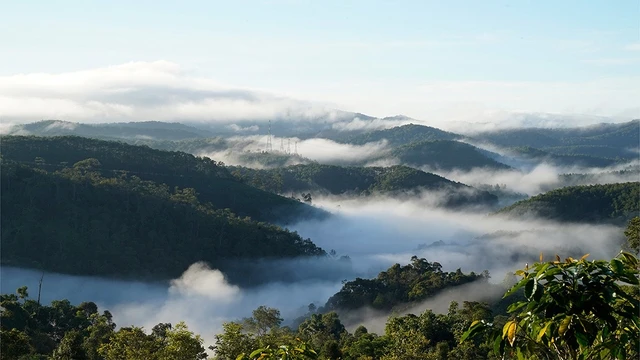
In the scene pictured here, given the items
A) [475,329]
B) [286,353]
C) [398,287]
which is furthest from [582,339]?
[398,287]

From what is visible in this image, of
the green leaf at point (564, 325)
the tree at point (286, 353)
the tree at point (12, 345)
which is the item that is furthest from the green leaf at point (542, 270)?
the tree at point (12, 345)

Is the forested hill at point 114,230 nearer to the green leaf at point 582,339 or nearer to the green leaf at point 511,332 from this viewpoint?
the green leaf at point 511,332

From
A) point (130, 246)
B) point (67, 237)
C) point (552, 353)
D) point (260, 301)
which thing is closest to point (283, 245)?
point (260, 301)

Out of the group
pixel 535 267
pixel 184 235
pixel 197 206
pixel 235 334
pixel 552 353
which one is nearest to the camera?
pixel 535 267

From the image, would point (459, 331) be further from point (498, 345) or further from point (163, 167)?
point (163, 167)

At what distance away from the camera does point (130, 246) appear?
12131cm

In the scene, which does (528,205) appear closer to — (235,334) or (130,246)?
(130,246)

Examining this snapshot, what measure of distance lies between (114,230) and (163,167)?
4512 centimetres

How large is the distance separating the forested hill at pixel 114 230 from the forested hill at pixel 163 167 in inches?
740

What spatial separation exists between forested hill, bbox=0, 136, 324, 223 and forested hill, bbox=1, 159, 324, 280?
1880 cm

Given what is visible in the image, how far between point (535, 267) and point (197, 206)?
13072cm

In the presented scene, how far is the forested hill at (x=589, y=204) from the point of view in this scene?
158m

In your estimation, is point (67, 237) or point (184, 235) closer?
point (67, 237)

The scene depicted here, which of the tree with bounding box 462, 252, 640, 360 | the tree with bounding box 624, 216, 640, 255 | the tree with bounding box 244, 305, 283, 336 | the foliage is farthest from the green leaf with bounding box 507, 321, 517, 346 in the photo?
the foliage
